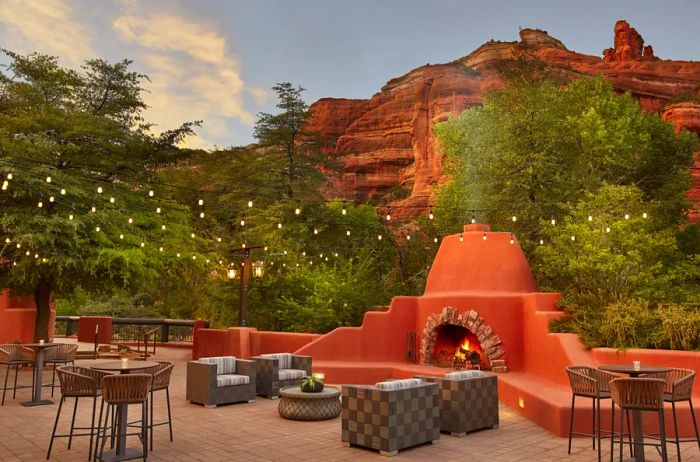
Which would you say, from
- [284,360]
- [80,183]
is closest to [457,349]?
[284,360]

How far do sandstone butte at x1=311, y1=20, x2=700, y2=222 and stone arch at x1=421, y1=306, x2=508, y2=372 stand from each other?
26.4 meters

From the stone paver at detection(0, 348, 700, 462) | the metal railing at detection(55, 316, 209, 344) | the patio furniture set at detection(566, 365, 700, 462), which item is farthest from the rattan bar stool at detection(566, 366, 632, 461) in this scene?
the metal railing at detection(55, 316, 209, 344)

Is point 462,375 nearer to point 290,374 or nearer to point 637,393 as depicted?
point 637,393

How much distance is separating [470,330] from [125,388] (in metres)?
7.13

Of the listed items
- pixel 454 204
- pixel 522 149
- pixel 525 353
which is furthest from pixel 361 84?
pixel 525 353

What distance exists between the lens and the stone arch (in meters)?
9.84

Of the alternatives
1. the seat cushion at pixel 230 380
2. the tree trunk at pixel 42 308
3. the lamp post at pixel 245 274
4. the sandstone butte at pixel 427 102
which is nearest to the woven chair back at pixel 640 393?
the seat cushion at pixel 230 380

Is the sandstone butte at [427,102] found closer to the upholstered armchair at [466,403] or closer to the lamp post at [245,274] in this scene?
the lamp post at [245,274]

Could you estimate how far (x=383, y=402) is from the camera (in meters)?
5.32

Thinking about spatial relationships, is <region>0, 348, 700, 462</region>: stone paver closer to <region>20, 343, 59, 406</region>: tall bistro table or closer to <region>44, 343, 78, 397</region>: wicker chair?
<region>20, 343, 59, 406</region>: tall bistro table

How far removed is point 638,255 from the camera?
516 inches

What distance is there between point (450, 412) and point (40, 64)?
478 inches

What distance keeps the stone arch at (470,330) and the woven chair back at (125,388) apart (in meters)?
6.85

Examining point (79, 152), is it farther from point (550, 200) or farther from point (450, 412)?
point (550, 200)
